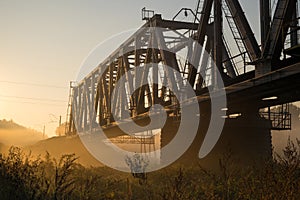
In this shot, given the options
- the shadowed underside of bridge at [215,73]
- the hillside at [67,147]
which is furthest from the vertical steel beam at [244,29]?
the hillside at [67,147]

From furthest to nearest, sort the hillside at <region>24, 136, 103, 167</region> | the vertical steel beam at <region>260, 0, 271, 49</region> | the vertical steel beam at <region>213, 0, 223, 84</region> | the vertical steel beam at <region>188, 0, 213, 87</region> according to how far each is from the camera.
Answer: the hillside at <region>24, 136, 103, 167</region>, the vertical steel beam at <region>188, 0, 213, 87</region>, the vertical steel beam at <region>213, 0, 223, 84</region>, the vertical steel beam at <region>260, 0, 271, 49</region>

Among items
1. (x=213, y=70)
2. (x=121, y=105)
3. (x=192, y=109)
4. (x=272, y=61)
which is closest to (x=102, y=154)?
(x=121, y=105)

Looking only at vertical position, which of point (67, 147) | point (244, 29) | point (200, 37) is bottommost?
point (67, 147)

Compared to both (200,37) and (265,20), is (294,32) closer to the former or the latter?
(265,20)

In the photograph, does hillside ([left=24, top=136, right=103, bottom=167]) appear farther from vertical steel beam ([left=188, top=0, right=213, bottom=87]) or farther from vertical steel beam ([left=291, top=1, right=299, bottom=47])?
vertical steel beam ([left=291, top=1, right=299, bottom=47])

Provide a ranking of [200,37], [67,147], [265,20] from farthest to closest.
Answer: [67,147], [200,37], [265,20]

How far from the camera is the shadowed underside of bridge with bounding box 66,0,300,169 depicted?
14039mm

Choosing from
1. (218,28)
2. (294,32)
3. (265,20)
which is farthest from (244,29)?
(218,28)

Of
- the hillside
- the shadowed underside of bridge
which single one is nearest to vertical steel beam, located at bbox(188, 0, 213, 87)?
the shadowed underside of bridge

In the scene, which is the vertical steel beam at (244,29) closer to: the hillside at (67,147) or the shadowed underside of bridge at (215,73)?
the shadowed underside of bridge at (215,73)

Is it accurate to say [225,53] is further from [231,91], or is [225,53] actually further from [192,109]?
[231,91]

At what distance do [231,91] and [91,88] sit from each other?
112 ft

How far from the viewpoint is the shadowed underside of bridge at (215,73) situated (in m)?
14.0

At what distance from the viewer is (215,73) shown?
729 inches
